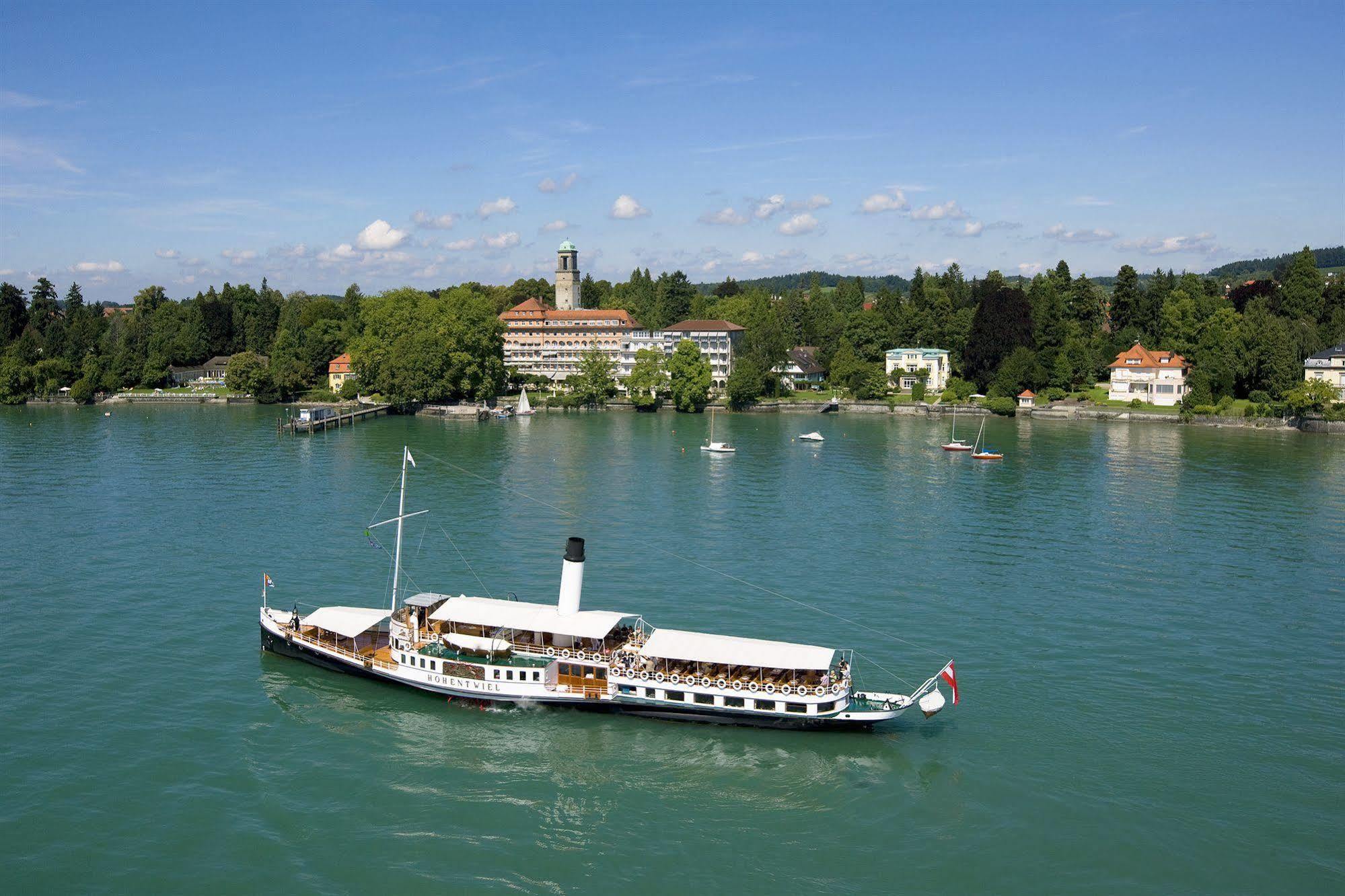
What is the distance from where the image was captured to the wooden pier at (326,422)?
92.2 metres

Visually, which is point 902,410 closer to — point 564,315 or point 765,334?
point 765,334

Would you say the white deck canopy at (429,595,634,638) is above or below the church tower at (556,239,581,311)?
below

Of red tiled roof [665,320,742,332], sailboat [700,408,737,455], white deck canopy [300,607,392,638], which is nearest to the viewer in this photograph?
white deck canopy [300,607,392,638]

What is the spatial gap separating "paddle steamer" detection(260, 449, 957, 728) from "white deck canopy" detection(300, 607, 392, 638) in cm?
5

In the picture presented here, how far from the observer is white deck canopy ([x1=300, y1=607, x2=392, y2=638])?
2908 centimetres

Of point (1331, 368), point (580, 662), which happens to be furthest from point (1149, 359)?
point (580, 662)

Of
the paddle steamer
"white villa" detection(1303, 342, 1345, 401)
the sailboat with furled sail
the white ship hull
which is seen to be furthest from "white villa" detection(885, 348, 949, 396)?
the white ship hull

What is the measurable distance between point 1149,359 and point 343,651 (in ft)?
359

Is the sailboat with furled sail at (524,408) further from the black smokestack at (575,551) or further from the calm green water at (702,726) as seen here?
the black smokestack at (575,551)

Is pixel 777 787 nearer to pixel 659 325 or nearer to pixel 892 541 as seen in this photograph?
pixel 892 541

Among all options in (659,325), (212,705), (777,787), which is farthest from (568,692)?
(659,325)

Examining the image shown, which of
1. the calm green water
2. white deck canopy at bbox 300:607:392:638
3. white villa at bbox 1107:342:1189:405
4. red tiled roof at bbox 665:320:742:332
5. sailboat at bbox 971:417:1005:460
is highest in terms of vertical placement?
red tiled roof at bbox 665:320:742:332

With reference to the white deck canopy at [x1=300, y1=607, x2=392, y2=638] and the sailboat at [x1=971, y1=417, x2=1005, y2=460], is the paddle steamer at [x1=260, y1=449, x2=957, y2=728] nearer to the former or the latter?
the white deck canopy at [x1=300, y1=607, x2=392, y2=638]

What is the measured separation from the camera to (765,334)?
129 m
